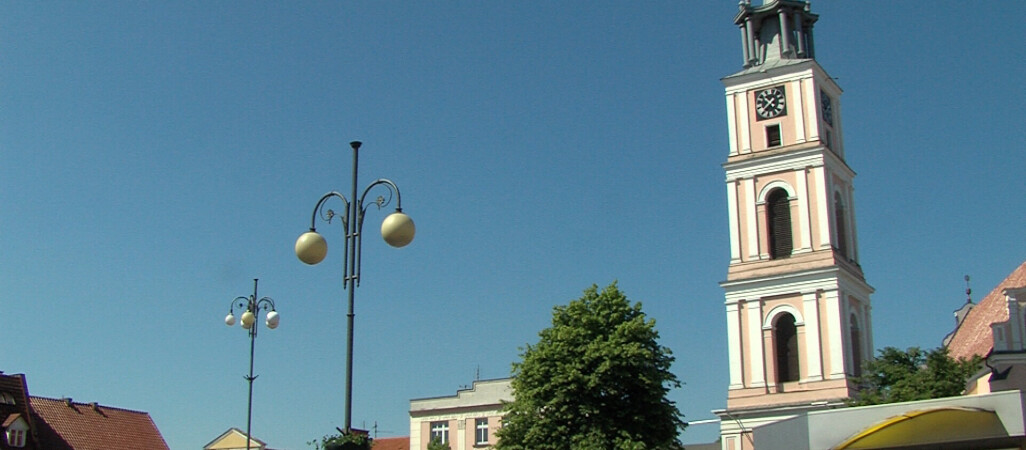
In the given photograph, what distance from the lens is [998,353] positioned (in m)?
28.8

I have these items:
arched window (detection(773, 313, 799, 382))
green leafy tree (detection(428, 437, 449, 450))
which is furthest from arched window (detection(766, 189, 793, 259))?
green leafy tree (detection(428, 437, 449, 450))

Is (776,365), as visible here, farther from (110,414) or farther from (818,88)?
(110,414)

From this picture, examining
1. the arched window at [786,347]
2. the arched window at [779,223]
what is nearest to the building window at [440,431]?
the arched window at [786,347]

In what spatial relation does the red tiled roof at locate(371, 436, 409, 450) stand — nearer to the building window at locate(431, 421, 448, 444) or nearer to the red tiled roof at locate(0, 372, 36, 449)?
the building window at locate(431, 421, 448, 444)

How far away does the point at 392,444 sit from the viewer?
71.2 meters

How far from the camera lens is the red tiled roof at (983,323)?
1498 inches

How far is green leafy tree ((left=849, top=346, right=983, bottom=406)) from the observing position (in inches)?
1352

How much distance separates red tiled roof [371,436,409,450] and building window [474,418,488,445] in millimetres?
7615

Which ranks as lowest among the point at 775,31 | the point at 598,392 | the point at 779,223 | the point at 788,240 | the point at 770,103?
the point at 598,392

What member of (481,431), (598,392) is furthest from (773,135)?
(481,431)

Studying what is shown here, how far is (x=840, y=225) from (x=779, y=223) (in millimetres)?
3142

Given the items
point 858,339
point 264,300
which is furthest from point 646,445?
point 858,339

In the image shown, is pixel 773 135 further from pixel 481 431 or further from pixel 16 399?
pixel 16 399

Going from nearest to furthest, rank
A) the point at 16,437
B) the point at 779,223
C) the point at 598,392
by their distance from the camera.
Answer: the point at 598,392 < the point at 779,223 < the point at 16,437
